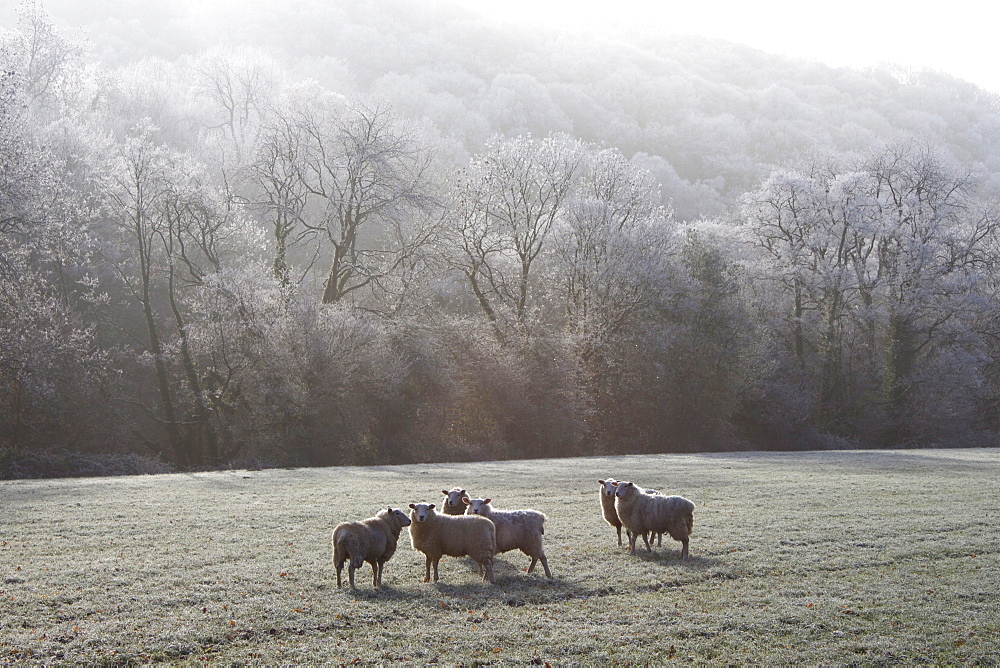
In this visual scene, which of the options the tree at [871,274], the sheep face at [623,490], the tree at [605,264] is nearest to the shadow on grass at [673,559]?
the sheep face at [623,490]

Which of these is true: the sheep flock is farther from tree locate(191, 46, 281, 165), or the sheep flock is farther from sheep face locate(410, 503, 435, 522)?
tree locate(191, 46, 281, 165)

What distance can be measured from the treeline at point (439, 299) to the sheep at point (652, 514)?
2497 cm

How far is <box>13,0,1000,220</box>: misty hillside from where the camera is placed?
3337 inches

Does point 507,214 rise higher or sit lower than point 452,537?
higher

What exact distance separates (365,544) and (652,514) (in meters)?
4.86

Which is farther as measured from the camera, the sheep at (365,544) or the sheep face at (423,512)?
the sheep face at (423,512)

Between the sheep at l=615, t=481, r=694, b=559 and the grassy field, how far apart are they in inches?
18.4

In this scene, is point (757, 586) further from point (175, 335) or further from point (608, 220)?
point (608, 220)

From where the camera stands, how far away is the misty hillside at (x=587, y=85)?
278ft

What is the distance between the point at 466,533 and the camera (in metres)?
11.9

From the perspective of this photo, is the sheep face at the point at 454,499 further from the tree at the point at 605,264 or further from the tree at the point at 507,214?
the tree at the point at 507,214

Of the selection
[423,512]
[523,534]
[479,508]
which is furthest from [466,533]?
[479,508]

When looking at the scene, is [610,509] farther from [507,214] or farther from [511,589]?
[507,214]

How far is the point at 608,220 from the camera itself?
4944cm
